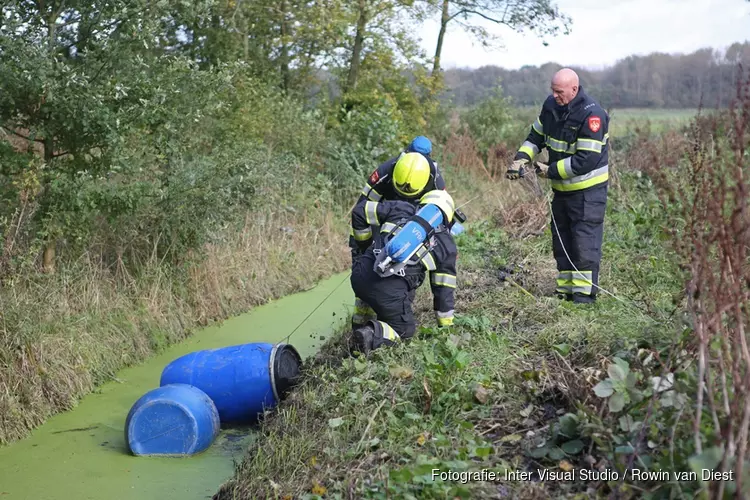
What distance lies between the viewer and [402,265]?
202 inches

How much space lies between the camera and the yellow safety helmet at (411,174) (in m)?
5.31

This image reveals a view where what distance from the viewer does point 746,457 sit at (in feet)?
8.84

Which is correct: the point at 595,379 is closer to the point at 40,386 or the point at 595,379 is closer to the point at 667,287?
the point at 667,287

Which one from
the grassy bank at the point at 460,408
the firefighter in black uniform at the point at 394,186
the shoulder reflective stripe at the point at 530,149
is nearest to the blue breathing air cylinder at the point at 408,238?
the firefighter in black uniform at the point at 394,186

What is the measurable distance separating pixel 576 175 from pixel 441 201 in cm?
129

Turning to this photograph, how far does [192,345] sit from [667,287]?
13.4ft

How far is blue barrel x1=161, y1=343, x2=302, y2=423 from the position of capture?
16.9 feet

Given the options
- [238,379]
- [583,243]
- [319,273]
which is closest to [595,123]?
[583,243]

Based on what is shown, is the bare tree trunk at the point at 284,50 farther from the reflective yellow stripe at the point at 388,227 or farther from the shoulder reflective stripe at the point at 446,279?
the shoulder reflective stripe at the point at 446,279

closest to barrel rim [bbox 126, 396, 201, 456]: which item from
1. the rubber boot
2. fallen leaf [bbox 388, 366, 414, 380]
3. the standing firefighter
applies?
the rubber boot

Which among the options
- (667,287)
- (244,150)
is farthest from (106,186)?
(667,287)

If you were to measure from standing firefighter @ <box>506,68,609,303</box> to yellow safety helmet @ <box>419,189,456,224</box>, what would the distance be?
3.32ft

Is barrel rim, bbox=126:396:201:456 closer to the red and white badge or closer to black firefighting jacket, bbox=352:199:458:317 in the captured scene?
black firefighting jacket, bbox=352:199:458:317

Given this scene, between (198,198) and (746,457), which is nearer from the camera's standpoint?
(746,457)
